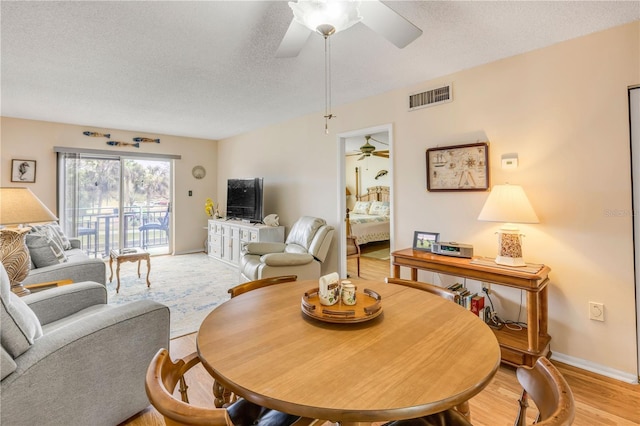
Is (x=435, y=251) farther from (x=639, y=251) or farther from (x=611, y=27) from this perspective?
(x=611, y=27)

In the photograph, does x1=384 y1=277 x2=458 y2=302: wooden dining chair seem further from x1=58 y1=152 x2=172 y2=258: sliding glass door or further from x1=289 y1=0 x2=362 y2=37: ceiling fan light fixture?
x1=58 y1=152 x2=172 y2=258: sliding glass door


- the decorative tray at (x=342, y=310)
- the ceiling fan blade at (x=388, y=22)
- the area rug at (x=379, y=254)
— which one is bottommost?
the area rug at (x=379, y=254)

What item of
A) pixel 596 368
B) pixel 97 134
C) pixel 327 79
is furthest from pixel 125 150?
pixel 596 368

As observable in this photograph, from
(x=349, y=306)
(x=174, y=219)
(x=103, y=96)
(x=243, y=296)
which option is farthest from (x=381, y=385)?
(x=174, y=219)

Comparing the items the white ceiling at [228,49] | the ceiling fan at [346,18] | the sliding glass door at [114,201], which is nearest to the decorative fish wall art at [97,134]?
the sliding glass door at [114,201]

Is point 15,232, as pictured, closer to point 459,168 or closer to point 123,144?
point 459,168

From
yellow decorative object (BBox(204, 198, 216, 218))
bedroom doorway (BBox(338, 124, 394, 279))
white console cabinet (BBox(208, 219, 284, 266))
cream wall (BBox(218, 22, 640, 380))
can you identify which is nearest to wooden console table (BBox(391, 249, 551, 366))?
cream wall (BBox(218, 22, 640, 380))

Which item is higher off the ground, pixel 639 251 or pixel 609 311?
pixel 639 251

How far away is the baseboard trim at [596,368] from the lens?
1993 mm

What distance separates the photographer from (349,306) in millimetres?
1322

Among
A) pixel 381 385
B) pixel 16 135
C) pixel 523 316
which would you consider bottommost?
pixel 523 316

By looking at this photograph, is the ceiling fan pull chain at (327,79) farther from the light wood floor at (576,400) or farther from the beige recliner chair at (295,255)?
the light wood floor at (576,400)

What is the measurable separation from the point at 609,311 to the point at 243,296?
8.09 feet

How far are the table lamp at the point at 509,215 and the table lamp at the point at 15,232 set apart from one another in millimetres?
3354
